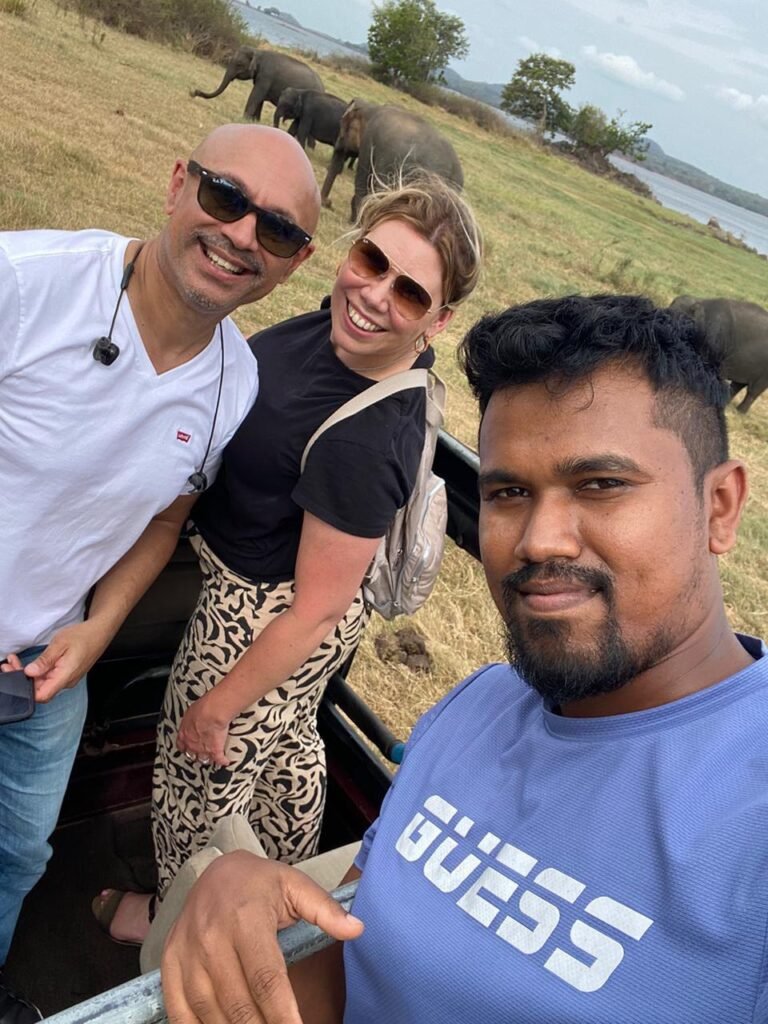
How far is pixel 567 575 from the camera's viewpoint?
1153 mm

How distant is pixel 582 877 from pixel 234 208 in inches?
48.6

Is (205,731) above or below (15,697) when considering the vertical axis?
below

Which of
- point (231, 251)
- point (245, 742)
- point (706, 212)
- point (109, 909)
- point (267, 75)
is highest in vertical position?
point (706, 212)

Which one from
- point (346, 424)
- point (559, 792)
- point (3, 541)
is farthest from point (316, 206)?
point (559, 792)

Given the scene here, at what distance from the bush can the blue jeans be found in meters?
22.7

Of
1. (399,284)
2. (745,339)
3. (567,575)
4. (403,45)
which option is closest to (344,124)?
(745,339)

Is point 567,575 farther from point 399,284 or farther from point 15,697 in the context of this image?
point 15,697

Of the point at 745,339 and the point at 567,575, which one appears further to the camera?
the point at 745,339

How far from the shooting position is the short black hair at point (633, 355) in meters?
1.23

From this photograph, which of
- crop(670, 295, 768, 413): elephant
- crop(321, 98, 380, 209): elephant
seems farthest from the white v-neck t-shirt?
crop(321, 98, 380, 209): elephant

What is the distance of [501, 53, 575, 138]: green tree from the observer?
56469mm

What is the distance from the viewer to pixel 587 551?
1161 mm

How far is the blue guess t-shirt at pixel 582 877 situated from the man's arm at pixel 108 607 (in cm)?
70

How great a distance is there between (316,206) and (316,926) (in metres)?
1.29
